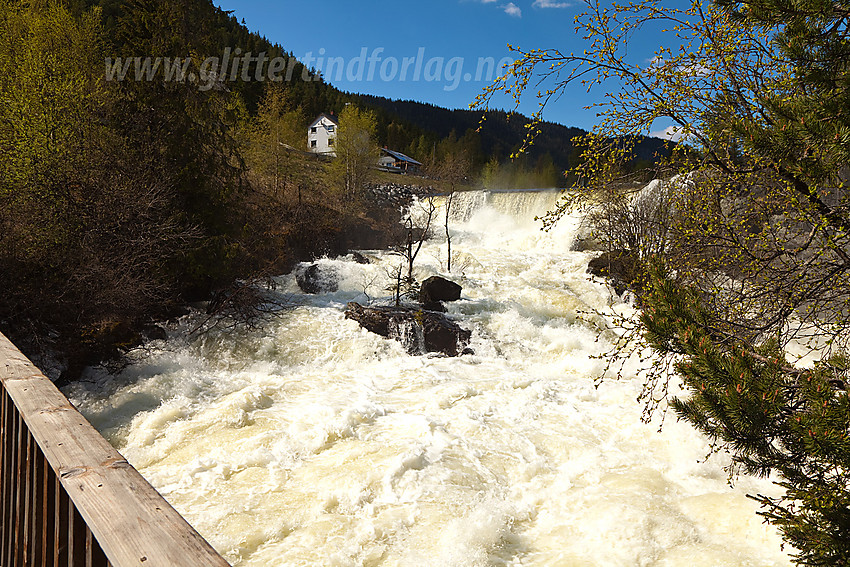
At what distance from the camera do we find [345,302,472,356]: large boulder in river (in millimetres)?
12680

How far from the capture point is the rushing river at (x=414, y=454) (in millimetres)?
5125

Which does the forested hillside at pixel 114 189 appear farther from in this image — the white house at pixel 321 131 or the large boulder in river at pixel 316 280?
the white house at pixel 321 131

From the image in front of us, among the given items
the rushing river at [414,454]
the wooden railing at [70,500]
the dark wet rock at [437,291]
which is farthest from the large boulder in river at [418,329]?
the wooden railing at [70,500]

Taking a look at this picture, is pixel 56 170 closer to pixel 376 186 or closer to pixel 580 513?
pixel 580 513

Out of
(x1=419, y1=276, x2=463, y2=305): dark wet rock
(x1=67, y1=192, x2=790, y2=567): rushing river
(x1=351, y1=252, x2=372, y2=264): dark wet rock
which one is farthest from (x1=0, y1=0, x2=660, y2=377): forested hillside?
(x1=419, y1=276, x2=463, y2=305): dark wet rock

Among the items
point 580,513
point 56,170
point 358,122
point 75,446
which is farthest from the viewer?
point 358,122

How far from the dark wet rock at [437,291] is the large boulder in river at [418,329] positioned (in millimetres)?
2049

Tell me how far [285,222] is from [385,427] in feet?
53.8

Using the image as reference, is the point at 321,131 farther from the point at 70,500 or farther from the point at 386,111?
the point at 70,500

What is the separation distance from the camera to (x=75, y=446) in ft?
4.54

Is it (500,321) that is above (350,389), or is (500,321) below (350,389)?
above

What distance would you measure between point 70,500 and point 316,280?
1746 cm

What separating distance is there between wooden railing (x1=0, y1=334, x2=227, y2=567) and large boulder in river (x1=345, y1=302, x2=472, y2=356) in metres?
10.6

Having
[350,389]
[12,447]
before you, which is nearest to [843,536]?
[12,447]
